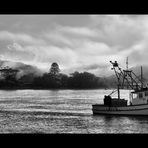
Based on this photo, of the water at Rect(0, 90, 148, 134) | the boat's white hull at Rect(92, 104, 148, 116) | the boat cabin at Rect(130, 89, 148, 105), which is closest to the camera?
the water at Rect(0, 90, 148, 134)

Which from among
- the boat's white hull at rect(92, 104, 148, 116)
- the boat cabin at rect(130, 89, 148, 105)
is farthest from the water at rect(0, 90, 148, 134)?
the boat cabin at rect(130, 89, 148, 105)

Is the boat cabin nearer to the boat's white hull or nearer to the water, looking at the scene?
the boat's white hull

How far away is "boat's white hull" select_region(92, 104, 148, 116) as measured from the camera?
29119 millimetres

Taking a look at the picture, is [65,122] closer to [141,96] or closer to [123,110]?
[123,110]

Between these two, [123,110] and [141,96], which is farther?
[123,110]

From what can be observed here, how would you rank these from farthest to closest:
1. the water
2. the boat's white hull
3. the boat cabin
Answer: the boat's white hull, the boat cabin, the water

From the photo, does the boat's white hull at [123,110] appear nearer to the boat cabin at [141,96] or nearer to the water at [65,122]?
the water at [65,122]

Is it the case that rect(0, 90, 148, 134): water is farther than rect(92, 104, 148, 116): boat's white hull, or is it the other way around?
rect(92, 104, 148, 116): boat's white hull

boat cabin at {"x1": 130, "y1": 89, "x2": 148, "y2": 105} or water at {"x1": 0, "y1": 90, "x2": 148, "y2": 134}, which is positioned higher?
boat cabin at {"x1": 130, "y1": 89, "x2": 148, "y2": 105}

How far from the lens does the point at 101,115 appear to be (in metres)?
33.4

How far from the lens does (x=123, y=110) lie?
3119 cm

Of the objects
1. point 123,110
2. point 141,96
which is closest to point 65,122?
point 123,110
